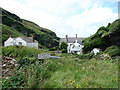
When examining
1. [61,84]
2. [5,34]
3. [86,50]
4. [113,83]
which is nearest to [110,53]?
[86,50]

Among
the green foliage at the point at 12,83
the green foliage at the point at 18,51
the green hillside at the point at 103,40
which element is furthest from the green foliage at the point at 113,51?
the green foliage at the point at 12,83

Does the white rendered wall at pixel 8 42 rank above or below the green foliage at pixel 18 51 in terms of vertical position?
above

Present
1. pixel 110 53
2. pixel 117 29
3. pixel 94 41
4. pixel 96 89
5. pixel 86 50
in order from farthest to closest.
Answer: pixel 86 50 → pixel 94 41 → pixel 110 53 → pixel 117 29 → pixel 96 89

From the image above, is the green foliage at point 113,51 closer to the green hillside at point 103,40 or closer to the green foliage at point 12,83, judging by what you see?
the green hillside at point 103,40

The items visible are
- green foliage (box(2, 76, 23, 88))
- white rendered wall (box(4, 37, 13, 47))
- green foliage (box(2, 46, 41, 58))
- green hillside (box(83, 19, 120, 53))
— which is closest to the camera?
Answer: green foliage (box(2, 76, 23, 88))

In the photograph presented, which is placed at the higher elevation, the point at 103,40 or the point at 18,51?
the point at 103,40

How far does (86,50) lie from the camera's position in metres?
3.78

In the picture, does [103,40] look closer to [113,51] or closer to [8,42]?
[113,51]

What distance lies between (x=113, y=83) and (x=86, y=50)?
2494 mm

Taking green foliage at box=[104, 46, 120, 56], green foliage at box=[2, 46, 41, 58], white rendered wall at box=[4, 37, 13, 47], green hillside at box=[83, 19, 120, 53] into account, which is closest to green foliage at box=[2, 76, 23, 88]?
green foliage at box=[2, 46, 41, 58]

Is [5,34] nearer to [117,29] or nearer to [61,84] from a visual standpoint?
[61,84]

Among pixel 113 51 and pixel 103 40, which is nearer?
pixel 113 51

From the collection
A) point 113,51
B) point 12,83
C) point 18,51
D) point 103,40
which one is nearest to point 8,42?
point 18,51

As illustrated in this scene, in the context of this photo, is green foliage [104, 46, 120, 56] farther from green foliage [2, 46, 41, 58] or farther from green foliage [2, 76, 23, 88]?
green foliage [2, 76, 23, 88]
